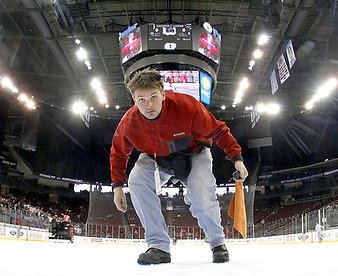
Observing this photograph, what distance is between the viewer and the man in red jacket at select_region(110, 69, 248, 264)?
258 centimetres

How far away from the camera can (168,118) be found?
2.58 metres

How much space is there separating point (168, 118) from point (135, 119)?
9.1 inches

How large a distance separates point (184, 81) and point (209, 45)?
146 centimetres

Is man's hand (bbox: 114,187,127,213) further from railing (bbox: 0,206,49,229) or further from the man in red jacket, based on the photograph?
railing (bbox: 0,206,49,229)

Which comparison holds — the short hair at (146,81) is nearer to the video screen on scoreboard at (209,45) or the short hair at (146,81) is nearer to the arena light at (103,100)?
the video screen on scoreboard at (209,45)

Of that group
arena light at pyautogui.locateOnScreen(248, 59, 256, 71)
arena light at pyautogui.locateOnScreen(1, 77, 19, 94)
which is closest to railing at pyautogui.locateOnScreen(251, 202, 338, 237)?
arena light at pyautogui.locateOnScreen(248, 59, 256, 71)

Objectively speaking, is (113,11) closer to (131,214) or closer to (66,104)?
(66,104)

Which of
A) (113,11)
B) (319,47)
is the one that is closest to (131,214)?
(113,11)

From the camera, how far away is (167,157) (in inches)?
110

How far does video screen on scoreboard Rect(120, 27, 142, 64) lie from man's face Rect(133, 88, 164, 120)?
966cm

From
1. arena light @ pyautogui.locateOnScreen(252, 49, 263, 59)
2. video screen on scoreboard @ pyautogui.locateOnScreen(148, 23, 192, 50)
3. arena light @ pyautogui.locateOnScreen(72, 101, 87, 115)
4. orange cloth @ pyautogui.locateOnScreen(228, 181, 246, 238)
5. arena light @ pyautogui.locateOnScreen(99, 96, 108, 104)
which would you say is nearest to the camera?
orange cloth @ pyautogui.locateOnScreen(228, 181, 246, 238)

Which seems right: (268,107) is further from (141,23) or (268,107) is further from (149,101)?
(149,101)

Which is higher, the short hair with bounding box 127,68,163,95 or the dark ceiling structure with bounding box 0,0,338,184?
the dark ceiling structure with bounding box 0,0,338,184

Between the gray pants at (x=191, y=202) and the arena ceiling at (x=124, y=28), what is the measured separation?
9957 millimetres
